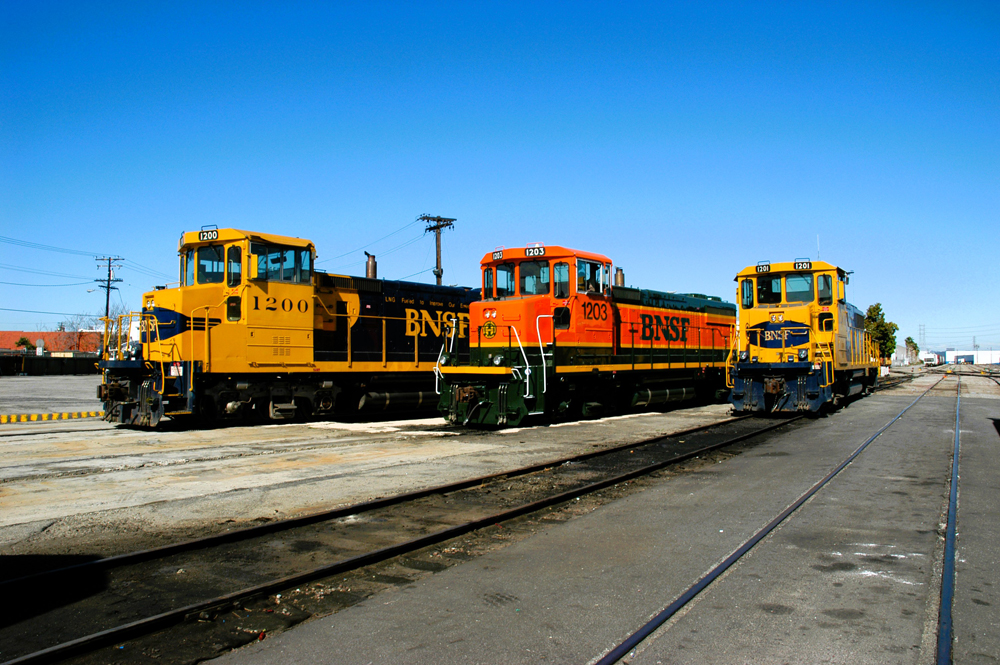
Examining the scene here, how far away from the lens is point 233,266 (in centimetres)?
1321

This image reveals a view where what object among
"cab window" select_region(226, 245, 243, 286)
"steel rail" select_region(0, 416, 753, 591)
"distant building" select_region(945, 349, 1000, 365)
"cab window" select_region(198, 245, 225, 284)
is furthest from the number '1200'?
"distant building" select_region(945, 349, 1000, 365)

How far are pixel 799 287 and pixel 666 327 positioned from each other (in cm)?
329

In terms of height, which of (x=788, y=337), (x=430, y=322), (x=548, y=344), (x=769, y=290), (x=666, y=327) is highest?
(x=769, y=290)

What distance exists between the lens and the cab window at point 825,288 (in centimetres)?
1612

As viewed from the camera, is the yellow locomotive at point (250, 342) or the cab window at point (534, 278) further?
the cab window at point (534, 278)

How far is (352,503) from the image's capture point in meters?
6.75

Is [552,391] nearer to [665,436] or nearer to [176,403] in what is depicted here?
[665,436]

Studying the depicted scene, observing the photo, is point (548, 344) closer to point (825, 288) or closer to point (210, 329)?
point (210, 329)

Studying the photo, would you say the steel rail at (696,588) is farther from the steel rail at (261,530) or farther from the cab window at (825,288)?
the cab window at (825,288)

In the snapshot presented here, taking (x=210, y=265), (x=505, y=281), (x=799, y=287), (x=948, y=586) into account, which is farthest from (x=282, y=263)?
(x=948, y=586)

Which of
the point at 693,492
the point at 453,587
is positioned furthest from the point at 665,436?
the point at 453,587

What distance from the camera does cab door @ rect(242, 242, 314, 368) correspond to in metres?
13.3

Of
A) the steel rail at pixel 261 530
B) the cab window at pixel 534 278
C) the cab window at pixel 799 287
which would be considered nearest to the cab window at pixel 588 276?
the cab window at pixel 534 278

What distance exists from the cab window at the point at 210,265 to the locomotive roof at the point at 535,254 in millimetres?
5218
